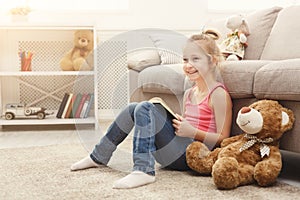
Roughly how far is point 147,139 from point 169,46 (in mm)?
1214

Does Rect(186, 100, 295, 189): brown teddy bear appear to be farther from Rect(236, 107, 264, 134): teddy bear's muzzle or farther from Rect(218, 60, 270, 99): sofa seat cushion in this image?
Rect(218, 60, 270, 99): sofa seat cushion

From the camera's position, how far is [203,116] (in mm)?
1654

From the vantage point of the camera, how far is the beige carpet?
1362mm

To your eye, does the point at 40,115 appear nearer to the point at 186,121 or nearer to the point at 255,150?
the point at 186,121

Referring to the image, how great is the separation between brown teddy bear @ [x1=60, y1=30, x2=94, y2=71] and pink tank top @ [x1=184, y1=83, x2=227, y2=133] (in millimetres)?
1454

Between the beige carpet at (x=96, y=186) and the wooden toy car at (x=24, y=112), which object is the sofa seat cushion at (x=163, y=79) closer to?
the beige carpet at (x=96, y=186)

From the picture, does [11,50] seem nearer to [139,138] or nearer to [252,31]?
[252,31]

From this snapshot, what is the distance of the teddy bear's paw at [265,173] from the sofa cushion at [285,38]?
90 centimetres

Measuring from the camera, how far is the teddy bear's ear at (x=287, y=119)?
4.84ft

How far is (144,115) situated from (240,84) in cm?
40

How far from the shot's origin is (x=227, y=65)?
1729 mm

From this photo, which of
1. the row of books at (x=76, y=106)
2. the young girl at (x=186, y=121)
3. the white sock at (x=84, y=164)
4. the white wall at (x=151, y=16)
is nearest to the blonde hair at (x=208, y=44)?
the young girl at (x=186, y=121)

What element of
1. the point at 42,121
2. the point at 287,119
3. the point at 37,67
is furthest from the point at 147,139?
the point at 37,67

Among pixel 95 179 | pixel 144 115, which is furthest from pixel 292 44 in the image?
pixel 95 179
